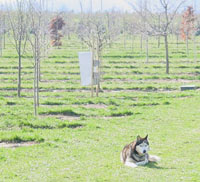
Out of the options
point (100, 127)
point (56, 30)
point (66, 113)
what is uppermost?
point (56, 30)

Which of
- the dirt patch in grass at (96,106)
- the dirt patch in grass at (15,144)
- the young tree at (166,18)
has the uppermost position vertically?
the young tree at (166,18)

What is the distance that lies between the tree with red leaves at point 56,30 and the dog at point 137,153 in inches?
1829

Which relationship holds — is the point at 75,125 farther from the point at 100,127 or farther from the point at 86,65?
the point at 86,65

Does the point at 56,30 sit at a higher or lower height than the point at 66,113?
higher

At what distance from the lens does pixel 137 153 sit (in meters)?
9.28

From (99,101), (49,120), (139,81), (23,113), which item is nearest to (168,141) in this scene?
(49,120)

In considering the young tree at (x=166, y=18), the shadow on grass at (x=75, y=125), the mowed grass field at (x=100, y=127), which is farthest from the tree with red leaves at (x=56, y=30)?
the shadow on grass at (x=75, y=125)

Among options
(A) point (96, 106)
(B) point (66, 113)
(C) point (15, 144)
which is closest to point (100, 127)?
(B) point (66, 113)

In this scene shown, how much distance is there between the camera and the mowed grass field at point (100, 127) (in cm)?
884

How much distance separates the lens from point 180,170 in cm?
880

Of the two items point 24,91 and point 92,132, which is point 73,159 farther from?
point 24,91

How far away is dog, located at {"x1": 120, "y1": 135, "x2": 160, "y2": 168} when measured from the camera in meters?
9.09

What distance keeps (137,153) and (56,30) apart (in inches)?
2017

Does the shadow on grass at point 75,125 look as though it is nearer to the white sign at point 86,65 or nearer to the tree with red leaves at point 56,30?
the white sign at point 86,65
